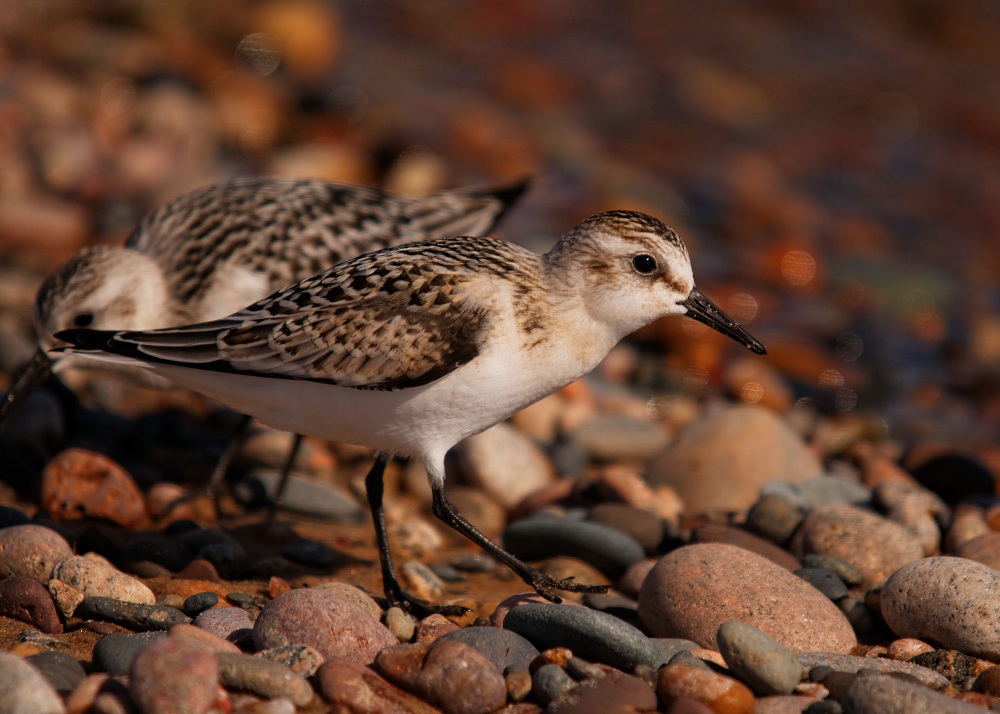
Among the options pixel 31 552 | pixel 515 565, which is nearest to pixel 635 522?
pixel 515 565

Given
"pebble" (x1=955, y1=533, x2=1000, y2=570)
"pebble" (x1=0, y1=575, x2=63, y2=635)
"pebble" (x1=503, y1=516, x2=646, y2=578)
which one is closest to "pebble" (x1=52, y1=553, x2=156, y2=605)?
"pebble" (x1=0, y1=575, x2=63, y2=635)

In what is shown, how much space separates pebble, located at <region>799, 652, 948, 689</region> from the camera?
4.89 m

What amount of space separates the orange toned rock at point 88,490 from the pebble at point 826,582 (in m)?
3.83

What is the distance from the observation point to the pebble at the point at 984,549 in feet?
19.8

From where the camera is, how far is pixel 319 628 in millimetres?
4875


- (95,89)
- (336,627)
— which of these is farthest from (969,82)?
(336,627)

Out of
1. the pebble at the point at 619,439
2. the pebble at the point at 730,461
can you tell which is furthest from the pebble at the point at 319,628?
the pebble at the point at 619,439

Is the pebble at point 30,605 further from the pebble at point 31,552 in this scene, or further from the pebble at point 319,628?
the pebble at point 319,628

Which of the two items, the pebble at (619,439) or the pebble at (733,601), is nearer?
the pebble at (733,601)

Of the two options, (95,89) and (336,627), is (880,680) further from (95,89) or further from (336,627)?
(95,89)

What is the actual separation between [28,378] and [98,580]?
1901mm

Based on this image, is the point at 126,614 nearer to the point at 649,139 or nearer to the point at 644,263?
the point at 644,263

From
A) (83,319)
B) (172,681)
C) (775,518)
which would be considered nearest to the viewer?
(172,681)

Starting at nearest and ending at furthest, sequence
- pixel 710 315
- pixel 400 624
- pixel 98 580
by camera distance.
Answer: pixel 98 580, pixel 400 624, pixel 710 315
